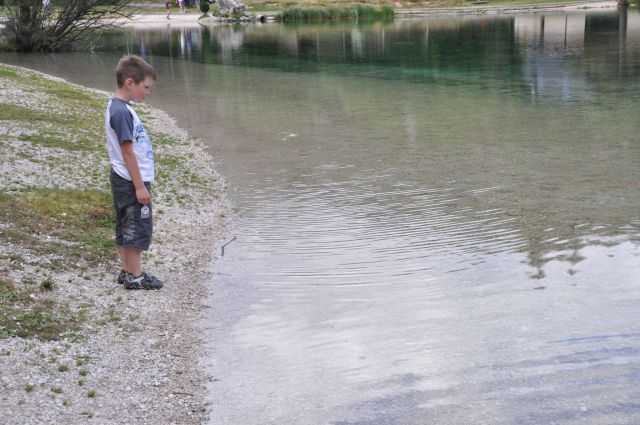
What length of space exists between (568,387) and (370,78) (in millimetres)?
22272

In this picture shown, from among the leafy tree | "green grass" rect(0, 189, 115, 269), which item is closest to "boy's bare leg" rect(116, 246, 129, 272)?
"green grass" rect(0, 189, 115, 269)

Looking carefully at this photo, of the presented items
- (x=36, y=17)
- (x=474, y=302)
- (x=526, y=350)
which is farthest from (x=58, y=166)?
(x=36, y=17)

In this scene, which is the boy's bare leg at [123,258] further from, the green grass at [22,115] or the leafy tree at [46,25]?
the leafy tree at [46,25]

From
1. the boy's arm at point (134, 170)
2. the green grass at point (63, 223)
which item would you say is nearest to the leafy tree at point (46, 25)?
the green grass at point (63, 223)

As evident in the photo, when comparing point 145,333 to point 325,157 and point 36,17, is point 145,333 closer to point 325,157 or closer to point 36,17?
point 325,157

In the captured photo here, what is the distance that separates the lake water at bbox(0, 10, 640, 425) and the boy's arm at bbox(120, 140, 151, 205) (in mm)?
1212

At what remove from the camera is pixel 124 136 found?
22.1 feet

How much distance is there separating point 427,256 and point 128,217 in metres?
3.35

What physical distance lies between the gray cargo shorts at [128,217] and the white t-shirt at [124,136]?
0.31ft

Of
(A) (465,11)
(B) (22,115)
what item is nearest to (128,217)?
(B) (22,115)

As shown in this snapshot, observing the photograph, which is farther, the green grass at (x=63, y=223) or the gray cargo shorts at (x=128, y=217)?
the green grass at (x=63, y=223)

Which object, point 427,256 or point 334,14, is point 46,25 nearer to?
point 427,256

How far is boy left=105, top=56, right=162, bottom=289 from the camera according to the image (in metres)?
6.79

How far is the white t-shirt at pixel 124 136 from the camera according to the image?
6746 millimetres
